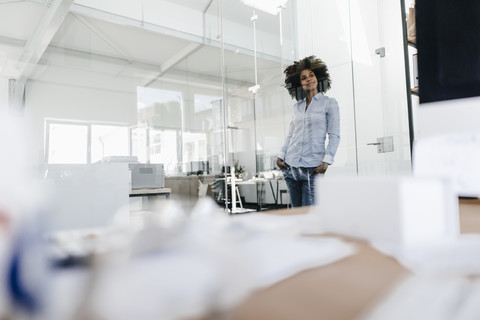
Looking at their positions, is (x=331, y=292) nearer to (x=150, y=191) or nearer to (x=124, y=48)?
(x=150, y=191)

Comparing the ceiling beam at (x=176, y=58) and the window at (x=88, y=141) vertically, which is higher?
the ceiling beam at (x=176, y=58)

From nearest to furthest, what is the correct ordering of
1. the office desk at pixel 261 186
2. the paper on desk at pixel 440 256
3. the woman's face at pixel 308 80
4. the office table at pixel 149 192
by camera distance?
1. the paper on desk at pixel 440 256
2. the woman's face at pixel 308 80
3. the office table at pixel 149 192
4. the office desk at pixel 261 186

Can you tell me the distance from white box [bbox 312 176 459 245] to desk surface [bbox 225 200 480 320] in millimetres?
55

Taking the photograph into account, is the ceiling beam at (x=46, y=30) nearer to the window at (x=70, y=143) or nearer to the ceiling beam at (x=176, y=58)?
Result: the window at (x=70, y=143)

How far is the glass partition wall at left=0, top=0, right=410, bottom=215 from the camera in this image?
2879 millimetres

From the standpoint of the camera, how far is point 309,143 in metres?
2.35

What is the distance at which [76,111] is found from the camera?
339 cm

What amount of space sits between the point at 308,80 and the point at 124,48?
2203 millimetres

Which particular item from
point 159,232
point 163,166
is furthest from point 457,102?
point 163,166

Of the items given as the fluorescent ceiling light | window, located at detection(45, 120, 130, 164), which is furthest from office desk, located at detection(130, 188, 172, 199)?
the fluorescent ceiling light

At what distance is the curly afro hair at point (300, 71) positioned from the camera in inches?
109

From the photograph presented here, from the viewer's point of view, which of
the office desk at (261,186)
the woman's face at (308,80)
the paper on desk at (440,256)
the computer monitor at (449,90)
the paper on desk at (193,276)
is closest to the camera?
the paper on desk at (193,276)

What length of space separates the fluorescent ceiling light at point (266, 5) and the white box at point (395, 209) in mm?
3488

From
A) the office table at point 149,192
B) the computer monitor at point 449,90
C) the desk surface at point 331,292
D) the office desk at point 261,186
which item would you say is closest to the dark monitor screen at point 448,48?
the computer monitor at point 449,90
